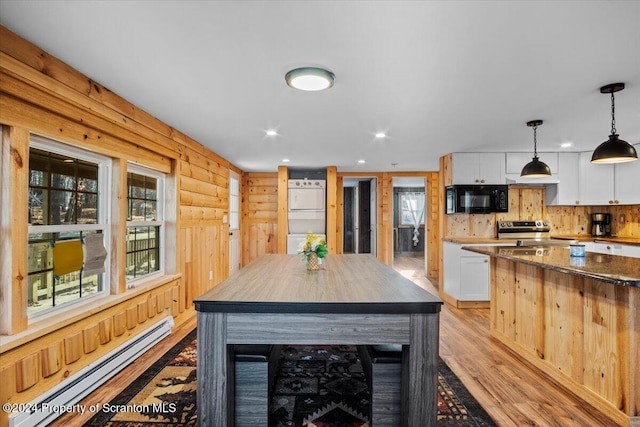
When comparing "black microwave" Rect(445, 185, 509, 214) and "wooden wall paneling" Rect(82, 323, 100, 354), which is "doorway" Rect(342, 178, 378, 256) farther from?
"wooden wall paneling" Rect(82, 323, 100, 354)

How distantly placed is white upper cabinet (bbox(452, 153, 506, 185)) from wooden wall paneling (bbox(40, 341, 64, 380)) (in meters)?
4.67

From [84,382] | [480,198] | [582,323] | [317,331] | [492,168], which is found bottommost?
[84,382]

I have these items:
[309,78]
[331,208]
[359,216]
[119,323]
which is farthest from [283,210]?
[309,78]

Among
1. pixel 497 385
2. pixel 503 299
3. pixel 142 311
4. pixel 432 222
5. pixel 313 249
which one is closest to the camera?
pixel 497 385

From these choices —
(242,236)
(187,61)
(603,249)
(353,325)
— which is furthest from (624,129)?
(242,236)

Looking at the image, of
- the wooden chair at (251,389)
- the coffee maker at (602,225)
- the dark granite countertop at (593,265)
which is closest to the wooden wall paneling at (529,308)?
the dark granite countertop at (593,265)

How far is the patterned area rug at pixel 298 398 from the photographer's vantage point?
1.89m

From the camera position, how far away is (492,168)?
4.57 meters

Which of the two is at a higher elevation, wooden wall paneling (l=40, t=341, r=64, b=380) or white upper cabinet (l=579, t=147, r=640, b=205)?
white upper cabinet (l=579, t=147, r=640, b=205)

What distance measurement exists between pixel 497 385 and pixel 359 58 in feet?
8.22

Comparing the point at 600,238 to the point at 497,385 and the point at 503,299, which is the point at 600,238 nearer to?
the point at 503,299

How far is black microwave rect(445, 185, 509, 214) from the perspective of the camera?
176 inches

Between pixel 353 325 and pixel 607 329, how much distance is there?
5.61 ft

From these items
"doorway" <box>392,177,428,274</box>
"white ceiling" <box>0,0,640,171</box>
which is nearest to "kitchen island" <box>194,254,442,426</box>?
"white ceiling" <box>0,0,640,171</box>
